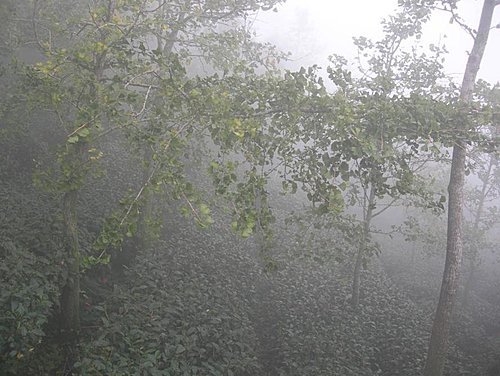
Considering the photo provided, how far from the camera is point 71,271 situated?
6250 millimetres

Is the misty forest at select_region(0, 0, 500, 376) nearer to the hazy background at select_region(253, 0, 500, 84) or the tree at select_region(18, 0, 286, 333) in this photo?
the tree at select_region(18, 0, 286, 333)

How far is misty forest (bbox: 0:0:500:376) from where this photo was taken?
4664 mm

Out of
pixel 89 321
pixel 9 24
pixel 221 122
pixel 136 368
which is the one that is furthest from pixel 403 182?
pixel 9 24

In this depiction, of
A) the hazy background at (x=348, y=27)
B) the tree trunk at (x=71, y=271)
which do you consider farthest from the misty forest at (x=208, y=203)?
the hazy background at (x=348, y=27)

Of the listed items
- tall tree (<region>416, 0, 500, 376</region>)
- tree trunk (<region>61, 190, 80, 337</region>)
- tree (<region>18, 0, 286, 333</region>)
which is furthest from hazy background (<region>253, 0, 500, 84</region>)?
tree trunk (<region>61, 190, 80, 337</region>)

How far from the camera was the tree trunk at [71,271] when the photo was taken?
20.0ft

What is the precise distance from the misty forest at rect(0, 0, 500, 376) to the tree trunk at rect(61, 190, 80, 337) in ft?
0.09

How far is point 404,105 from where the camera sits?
5.47 meters

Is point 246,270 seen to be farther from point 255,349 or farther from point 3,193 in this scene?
point 3,193

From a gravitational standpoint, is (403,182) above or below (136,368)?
above

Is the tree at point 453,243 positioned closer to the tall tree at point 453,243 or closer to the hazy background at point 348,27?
the tall tree at point 453,243

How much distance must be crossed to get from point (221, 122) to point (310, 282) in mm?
9023

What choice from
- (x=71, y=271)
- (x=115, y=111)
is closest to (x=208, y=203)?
(x=115, y=111)

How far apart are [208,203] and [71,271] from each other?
3.25m
